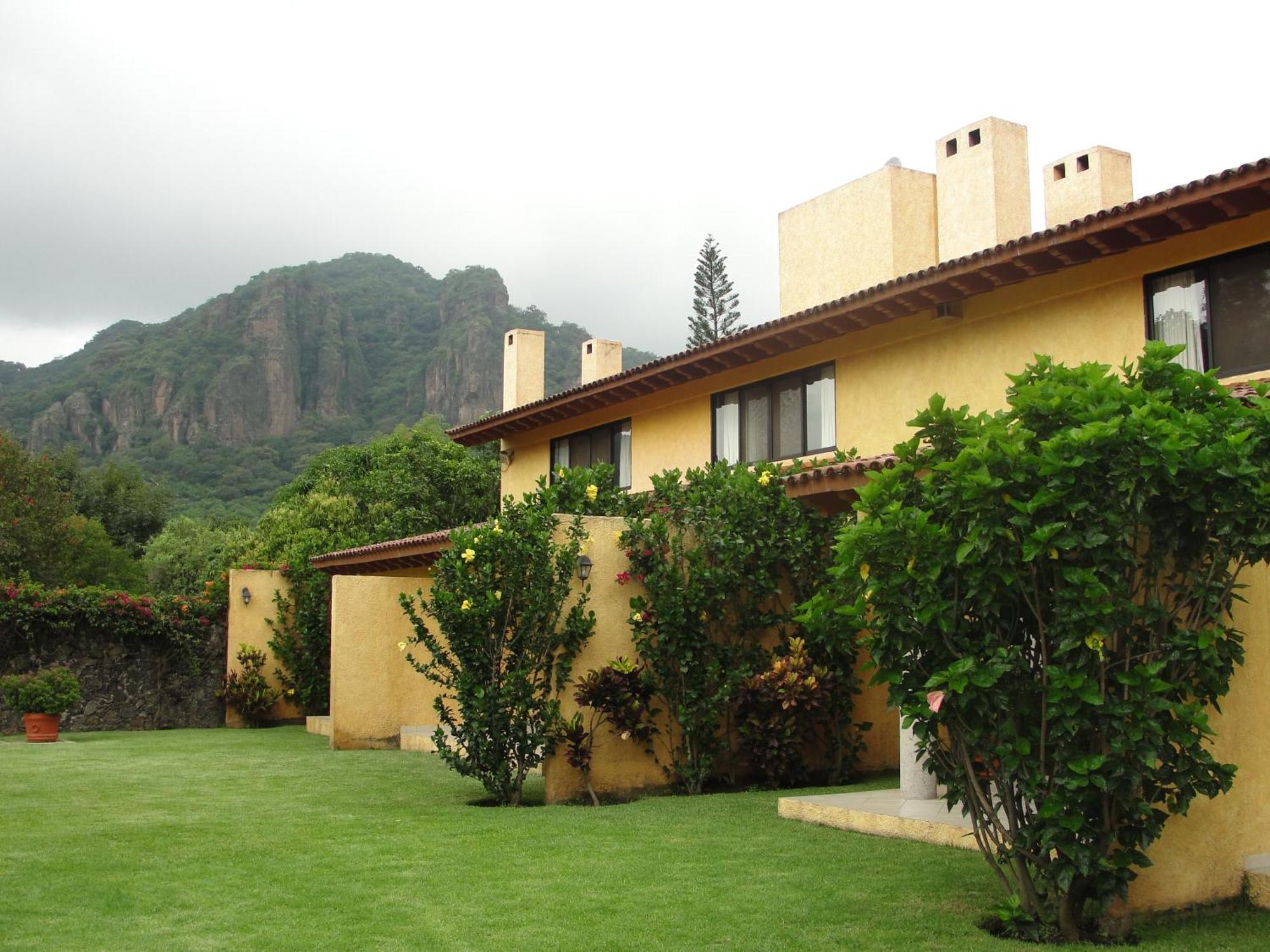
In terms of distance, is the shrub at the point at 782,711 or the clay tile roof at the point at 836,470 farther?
the shrub at the point at 782,711

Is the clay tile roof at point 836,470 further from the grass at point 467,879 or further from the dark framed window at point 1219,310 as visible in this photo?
the grass at point 467,879

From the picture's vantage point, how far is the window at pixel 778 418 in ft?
52.2

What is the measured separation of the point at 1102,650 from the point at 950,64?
20720mm

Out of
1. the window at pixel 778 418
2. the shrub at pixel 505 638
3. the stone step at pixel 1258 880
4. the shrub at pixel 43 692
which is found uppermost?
the window at pixel 778 418

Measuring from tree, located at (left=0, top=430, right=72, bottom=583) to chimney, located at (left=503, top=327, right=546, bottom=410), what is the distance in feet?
67.6

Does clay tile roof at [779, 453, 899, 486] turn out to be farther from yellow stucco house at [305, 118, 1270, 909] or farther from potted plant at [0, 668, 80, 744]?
potted plant at [0, 668, 80, 744]

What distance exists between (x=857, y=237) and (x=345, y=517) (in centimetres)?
2342

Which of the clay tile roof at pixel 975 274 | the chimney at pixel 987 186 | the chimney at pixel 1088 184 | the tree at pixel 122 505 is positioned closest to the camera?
the clay tile roof at pixel 975 274

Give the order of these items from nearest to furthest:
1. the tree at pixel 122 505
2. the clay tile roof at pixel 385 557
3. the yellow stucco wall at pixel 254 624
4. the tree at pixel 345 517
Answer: the clay tile roof at pixel 385 557 < the tree at pixel 345 517 < the yellow stucco wall at pixel 254 624 < the tree at pixel 122 505

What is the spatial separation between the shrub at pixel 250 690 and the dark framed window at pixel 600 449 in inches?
295

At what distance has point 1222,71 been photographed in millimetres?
21156

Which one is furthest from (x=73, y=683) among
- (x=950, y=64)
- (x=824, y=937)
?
(x=950, y=64)

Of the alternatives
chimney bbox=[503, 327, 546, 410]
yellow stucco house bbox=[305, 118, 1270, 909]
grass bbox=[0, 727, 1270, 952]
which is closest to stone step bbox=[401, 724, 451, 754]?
yellow stucco house bbox=[305, 118, 1270, 909]

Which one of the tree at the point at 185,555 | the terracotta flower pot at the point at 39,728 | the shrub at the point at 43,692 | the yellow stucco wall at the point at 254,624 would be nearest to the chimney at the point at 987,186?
the yellow stucco wall at the point at 254,624
